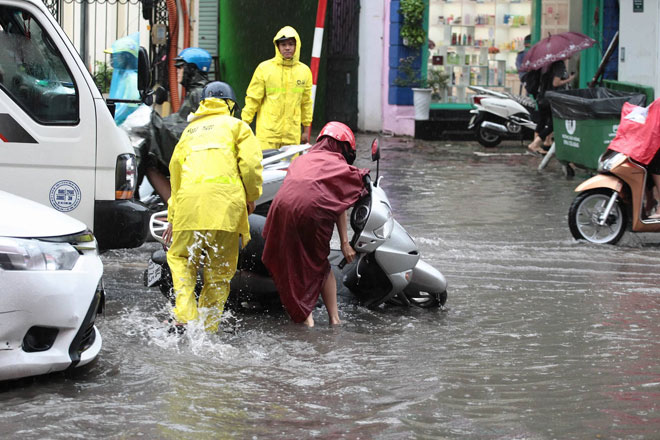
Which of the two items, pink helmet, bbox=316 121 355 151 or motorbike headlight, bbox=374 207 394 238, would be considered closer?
motorbike headlight, bbox=374 207 394 238

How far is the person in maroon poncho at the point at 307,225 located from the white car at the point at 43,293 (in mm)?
1547

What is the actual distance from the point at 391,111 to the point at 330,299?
14682 millimetres

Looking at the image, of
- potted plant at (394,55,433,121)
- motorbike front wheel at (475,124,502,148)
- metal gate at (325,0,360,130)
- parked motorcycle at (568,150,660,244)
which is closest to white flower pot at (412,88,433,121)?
potted plant at (394,55,433,121)

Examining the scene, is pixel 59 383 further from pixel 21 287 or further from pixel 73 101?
pixel 73 101

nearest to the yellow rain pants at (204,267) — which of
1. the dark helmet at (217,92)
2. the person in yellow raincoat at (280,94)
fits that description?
the dark helmet at (217,92)

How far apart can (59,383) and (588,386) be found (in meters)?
2.79

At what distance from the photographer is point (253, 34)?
68.8ft

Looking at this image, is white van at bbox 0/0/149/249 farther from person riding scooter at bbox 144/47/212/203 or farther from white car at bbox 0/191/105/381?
person riding scooter at bbox 144/47/212/203

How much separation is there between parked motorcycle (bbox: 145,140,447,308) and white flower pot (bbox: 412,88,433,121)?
44.4 ft

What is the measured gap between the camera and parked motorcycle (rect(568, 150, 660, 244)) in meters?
10.7

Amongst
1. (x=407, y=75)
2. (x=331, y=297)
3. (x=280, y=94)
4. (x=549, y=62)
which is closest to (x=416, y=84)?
(x=407, y=75)

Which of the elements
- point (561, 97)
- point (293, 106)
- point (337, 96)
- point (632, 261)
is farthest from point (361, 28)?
point (632, 261)

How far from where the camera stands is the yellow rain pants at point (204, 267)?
6691 millimetres

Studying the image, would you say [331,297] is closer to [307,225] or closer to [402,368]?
[307,225]
